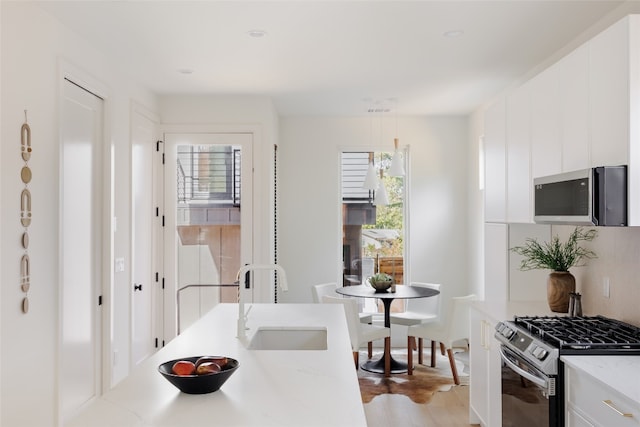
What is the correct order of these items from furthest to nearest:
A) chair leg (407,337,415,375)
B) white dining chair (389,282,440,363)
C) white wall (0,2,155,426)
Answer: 1. white dining chair (389,282,440,363)
2. chair leg (407,337,415,375)
3. white wall (0,2,155,426)

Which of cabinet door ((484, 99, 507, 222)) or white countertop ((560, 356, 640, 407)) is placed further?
cabinet door ((484, 99, 507, 222))

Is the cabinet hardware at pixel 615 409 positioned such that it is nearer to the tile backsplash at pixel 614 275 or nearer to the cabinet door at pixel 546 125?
the tile backsplash at pixel 614 275

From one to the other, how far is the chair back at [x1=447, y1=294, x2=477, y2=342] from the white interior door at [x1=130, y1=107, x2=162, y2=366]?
8.82 ft

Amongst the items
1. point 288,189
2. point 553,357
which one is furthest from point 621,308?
point 288,189

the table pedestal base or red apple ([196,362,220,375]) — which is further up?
red apple ([196,362,220,375])

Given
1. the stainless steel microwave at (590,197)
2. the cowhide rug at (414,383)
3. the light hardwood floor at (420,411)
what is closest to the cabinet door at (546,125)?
the stainless steel microwave at (590,197)

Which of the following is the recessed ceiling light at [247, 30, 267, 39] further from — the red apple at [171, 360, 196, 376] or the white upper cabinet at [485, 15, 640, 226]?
the red apple at [171, 360, 196, 376]

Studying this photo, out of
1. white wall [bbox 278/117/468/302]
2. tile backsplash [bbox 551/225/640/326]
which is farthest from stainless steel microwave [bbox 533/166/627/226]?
white wall [bbox 278/117/468/302]

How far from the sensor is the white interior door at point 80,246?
3309 mm

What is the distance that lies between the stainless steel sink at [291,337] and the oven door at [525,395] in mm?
952

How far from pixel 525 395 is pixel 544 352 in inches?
14.2

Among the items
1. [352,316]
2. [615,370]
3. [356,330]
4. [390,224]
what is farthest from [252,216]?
[615,370]

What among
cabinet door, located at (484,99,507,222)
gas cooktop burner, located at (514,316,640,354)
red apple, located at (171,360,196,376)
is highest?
cabinet door, located at (484,99,507,222)

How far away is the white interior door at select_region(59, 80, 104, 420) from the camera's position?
3.31 metres
